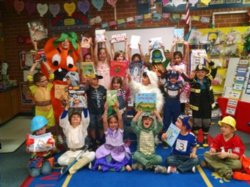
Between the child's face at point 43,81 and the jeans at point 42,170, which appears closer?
the jeans at point 42,170

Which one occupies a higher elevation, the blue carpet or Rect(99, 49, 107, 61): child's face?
Rect(99, 49, 107, 61): child's face

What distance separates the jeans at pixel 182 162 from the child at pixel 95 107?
120 cm

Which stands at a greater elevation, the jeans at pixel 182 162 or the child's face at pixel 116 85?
the child's face at pixel 116 85

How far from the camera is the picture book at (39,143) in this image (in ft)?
11.9

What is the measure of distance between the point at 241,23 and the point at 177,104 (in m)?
2.59

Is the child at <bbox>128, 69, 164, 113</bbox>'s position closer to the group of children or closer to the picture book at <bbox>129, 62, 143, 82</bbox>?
the group of children

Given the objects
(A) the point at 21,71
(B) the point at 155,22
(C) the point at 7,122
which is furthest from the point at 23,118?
(B) the point at 155,22

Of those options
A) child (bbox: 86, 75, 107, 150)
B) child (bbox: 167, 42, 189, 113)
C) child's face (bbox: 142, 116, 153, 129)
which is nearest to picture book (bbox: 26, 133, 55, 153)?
child (bbox: 86, 75, 107, 150)

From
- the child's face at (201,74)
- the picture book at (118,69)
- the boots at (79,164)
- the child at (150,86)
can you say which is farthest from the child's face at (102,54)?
the boots at (79,164)

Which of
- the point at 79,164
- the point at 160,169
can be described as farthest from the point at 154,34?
the point at 79,164

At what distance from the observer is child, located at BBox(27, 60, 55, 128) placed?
4.23 metres

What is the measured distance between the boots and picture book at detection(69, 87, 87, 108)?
0.76 m

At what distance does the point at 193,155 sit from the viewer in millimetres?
3549

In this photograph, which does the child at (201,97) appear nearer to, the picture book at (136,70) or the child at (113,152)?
the picture book at (136,70)
